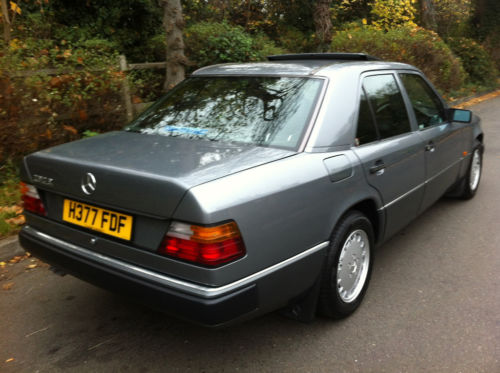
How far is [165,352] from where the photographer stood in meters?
2.67

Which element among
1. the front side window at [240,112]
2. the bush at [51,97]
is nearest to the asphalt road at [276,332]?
the front side window at [240,112]

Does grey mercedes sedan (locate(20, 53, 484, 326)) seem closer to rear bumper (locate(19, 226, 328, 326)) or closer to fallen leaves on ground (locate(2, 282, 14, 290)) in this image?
rear bumper (locate(19, 226, 328, 326))

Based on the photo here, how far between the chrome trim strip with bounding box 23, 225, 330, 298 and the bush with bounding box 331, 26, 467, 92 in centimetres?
1039

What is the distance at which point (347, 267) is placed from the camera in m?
2.95

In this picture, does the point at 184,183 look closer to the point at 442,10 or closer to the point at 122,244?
the point at 122,244

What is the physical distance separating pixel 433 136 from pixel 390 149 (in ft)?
3.03

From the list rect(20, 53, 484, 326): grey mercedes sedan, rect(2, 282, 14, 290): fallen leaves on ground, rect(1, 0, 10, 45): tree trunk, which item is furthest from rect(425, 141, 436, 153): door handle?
rect(1, 0, 10, 45): tree trunk

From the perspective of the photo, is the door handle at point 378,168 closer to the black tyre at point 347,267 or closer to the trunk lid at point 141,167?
the black tyre at point 347,267

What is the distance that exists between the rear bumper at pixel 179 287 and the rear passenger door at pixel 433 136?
1.84m

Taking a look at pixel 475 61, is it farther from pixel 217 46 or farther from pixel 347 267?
pixel 347 267

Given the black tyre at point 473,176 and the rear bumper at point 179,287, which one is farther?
the black tyre at point 473,176

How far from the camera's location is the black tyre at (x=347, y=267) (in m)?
2.71

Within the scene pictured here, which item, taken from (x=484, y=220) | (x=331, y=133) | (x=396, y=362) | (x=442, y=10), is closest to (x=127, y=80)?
(x=331, y=133)

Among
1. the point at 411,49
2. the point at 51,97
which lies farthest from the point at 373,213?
the point at 411,49
